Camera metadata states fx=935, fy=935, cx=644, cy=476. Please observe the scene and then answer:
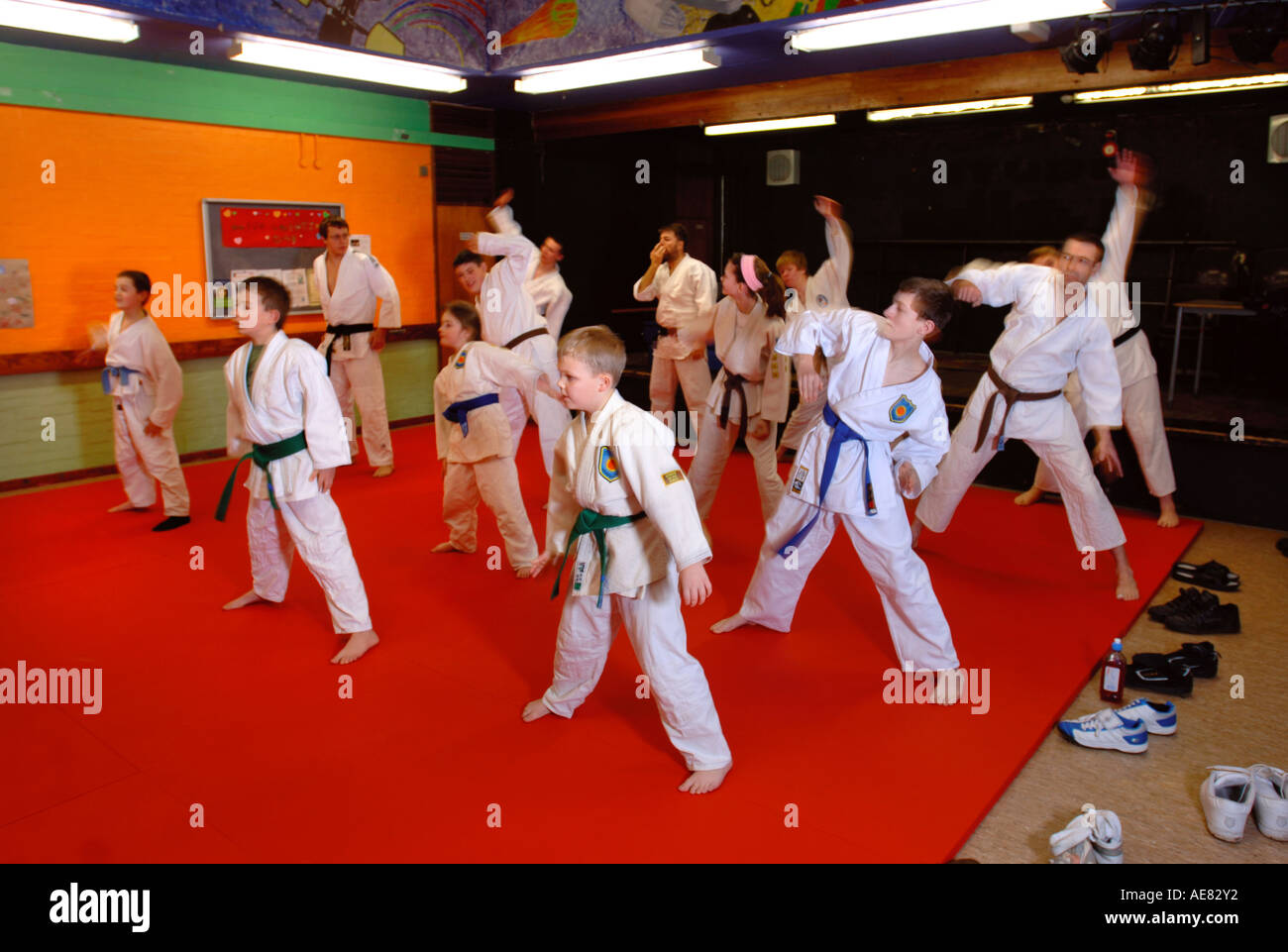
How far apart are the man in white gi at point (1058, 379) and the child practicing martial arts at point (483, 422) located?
→ 2.00 meters

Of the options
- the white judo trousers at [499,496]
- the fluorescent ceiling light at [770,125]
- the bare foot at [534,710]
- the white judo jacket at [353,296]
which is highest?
the fluorescent ceiling light at [770,125]

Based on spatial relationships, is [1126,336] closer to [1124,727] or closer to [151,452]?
[1124,727]

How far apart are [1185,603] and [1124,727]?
1328mm

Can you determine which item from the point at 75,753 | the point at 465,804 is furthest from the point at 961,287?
the point at 75,753

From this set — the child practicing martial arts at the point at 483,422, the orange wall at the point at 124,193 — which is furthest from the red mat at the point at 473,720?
the orange wall at the point at 124,193

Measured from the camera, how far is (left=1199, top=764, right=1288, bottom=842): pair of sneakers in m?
2.48

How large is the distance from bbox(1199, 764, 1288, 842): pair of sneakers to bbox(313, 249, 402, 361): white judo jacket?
557 cm

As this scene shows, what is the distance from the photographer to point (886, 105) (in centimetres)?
669

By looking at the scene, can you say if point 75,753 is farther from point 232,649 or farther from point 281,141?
point 281,141

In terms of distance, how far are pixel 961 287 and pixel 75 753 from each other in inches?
146

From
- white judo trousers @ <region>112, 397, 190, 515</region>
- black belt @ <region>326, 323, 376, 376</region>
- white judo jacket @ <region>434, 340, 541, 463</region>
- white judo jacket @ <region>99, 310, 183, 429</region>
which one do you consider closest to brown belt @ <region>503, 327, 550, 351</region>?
white judo jacket @ <region>434, 340, 541, 463</region>

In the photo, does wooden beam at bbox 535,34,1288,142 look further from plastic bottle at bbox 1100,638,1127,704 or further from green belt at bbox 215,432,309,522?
green belt at bbox 215,432,309,522

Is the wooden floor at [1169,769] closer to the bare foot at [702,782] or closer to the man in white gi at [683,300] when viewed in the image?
the bare foot at [702,782]

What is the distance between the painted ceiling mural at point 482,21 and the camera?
5.40 meters
